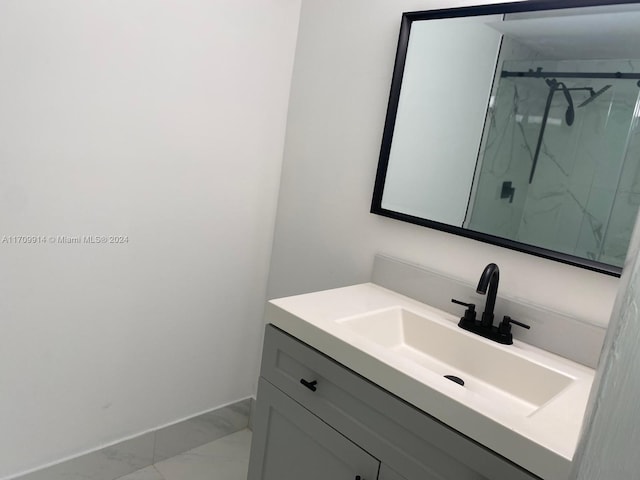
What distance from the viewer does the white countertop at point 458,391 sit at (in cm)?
85

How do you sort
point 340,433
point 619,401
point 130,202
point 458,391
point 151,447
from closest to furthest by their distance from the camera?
point 619,401, point 458,391, point 340,433, point 130,202, point 151,447

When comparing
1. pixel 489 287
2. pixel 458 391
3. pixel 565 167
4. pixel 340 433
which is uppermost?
pixel 565 167

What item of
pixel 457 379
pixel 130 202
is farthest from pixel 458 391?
pixel 130 202

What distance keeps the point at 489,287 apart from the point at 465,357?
0.21 metres

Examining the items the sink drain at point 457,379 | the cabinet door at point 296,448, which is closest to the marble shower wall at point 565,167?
the sink drain at point 457,379

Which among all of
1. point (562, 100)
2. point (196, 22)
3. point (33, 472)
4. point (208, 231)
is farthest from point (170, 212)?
point (562, 100)

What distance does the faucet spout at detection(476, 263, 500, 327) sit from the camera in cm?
124

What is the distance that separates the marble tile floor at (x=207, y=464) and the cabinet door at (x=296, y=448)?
557 mm

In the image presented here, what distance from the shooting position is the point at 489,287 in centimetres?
135

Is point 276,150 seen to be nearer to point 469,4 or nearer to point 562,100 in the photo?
point 469,4

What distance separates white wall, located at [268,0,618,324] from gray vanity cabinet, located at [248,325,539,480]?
1.87ft

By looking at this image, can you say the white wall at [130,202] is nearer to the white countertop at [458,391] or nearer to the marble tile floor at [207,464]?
the marble tile floor at [207,464]

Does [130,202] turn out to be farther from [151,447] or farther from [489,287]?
[489,287]

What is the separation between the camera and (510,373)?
127 cm
